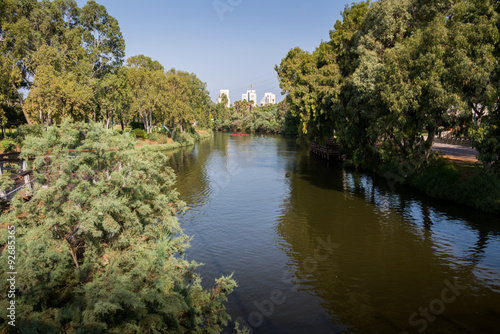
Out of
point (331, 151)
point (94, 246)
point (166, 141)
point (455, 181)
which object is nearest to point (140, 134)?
point (166, 141)

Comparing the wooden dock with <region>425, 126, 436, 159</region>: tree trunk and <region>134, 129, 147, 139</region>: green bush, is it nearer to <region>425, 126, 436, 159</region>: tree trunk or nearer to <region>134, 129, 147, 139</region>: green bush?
<region>425, 126, 436, 159</region>: tree trunk

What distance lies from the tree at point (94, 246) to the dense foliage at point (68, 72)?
1958cm

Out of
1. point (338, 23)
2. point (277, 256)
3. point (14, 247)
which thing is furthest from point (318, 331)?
point (338, 23)

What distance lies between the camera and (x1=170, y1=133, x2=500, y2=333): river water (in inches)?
500

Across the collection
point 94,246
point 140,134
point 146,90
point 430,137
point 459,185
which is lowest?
point 459,185

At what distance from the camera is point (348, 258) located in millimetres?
A: 17500

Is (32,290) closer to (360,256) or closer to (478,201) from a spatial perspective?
(360,256)

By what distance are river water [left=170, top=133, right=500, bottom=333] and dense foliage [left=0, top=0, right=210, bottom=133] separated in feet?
56.8

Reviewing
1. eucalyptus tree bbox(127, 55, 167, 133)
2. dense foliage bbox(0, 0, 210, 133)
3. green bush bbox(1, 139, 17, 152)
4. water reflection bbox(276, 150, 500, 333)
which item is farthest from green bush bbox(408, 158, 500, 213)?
eucalyptus tree bbox(127, 55, 167, 133)

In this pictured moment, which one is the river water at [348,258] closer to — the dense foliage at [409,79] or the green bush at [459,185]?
the green bush at [459,185]

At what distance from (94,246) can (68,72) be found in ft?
138

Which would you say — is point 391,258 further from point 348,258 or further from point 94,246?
point 94,246

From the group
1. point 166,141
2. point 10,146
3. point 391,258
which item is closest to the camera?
point 391,258

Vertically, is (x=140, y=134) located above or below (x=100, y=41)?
below
